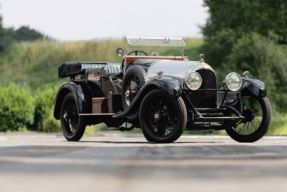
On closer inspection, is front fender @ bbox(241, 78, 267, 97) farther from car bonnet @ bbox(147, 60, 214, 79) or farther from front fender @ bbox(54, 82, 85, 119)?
front fender @ bbox(54, 82, 85, 119)

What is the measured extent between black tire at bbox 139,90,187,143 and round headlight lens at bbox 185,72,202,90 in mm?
518

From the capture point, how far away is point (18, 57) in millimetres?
65750

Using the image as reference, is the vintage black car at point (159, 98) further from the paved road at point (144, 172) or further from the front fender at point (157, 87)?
the paved road at point (144, 172)

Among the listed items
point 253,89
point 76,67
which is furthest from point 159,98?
point 76,67

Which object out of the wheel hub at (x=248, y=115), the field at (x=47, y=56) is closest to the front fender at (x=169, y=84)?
the wheel hub at (x=248, y=115)

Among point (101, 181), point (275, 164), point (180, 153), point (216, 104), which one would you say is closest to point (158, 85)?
point (216, 104)

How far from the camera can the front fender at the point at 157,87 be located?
43.6ft

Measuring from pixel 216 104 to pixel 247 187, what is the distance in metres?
8.87

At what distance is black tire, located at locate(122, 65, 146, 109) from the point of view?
14461mm

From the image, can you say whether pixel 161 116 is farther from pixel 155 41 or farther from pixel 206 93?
pixel 155 41

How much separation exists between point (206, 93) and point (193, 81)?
659 millimetres

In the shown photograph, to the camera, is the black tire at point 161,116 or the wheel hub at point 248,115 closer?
the black tire at point 161,116

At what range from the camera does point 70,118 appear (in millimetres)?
16641

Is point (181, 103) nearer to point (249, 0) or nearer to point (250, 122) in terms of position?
point (250, 122)
